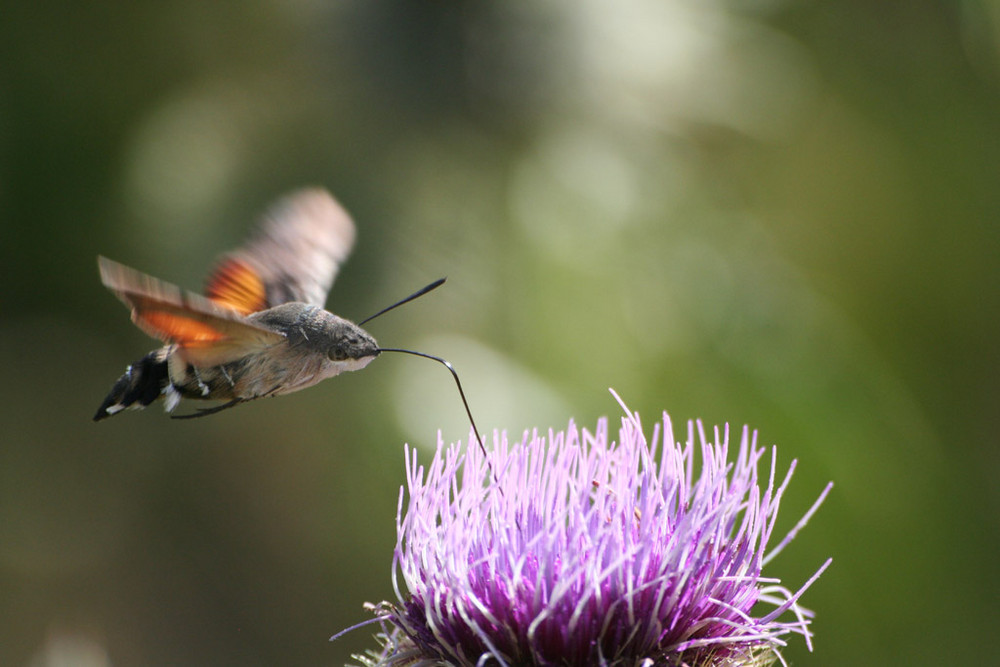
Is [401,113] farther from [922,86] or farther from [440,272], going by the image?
[922,86]

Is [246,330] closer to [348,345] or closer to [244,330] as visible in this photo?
[244,330]

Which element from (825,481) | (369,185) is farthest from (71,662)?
(369,185)

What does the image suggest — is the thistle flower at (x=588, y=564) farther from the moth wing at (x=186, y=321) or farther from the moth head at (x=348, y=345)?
the moth wing at (x=186, y=321)

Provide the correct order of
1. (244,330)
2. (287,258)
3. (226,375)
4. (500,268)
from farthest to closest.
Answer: (500,268)
(287,258)
(226,375)
(244,330)

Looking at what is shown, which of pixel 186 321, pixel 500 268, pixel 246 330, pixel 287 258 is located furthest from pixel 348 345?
pixel 500 268

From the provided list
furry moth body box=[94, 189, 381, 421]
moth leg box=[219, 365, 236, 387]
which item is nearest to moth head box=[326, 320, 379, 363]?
furry moth body box=[94, 189, 381, 421]

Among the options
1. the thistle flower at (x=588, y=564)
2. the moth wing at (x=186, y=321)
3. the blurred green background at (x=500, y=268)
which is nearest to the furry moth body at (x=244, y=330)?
the moth wing at (x=186, y=321)

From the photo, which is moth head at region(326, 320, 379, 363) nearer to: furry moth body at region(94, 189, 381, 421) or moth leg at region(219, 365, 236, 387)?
furry moth body at region(94, 189, 381, 421)

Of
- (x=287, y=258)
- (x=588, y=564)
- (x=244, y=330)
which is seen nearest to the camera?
(x=588, y=564)

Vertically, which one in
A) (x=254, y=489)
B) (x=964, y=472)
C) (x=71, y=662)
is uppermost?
(x=964, y=472)
